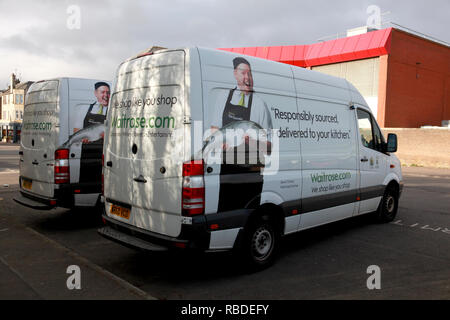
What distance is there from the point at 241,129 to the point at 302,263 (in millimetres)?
2017

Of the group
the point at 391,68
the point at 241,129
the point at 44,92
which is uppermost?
the point at 391,68

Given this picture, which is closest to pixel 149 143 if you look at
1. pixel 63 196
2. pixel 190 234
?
pixel 190 234

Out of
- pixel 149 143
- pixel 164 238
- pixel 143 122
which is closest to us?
pixel 164 238

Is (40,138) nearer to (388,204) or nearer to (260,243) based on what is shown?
(260,243)

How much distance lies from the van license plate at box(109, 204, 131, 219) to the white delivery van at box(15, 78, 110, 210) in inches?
74.8

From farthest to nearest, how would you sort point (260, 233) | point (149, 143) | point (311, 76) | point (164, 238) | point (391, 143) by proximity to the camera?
point (391, 143)
point (311, 76)
point (260, 233)
point (149, 143)
point (164, 238)

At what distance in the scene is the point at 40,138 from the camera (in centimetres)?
668

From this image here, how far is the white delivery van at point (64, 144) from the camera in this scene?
637 centimetres

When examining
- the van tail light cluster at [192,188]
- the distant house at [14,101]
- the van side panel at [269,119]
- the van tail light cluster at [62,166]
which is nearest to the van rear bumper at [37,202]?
the van tail light cluster at [62,166]

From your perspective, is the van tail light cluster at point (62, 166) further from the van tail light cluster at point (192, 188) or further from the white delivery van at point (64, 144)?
the van tail light cluster at point (192, 188)

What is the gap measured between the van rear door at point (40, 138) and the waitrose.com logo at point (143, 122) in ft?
6.91

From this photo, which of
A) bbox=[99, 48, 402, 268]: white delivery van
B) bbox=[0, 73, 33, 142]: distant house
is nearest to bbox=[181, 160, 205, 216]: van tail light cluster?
bbox=[99, 48, 402, 268]: white delivery van

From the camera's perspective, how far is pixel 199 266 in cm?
488
